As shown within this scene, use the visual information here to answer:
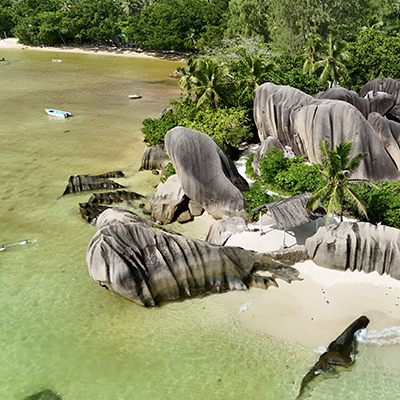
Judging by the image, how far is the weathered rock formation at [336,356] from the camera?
13249 millimetres

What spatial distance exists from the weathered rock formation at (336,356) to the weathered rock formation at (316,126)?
1043 centimetres

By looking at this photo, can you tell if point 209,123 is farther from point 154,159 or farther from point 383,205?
point 383,205

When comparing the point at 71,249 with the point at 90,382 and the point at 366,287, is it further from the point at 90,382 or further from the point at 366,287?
the point at 366,287

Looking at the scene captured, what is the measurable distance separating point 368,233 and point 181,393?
897cm

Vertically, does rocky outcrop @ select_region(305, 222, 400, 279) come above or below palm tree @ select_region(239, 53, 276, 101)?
below

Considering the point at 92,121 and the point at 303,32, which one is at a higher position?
the point at 303,32

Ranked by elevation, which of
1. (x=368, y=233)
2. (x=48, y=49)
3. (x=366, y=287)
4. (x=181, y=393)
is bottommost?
(x=181, y=393)

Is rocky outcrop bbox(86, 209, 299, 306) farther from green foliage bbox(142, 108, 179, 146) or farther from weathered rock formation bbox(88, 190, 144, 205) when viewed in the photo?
green foliage bbox(142, 108, 179, 146)

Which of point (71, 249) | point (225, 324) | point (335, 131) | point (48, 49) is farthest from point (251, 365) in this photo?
point (48, 49)

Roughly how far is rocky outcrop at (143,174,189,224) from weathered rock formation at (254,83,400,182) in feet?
25.5

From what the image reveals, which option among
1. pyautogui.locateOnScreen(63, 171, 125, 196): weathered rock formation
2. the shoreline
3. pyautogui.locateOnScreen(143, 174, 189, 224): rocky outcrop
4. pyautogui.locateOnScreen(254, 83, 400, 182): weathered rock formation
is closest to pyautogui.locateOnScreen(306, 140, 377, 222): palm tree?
pyautogui.locateOnScreen(254, 83, 400, 182): weathered rock formation

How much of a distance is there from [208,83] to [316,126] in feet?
27.1

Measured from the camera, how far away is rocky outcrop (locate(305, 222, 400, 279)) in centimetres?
1631

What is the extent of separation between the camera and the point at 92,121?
127 feet
